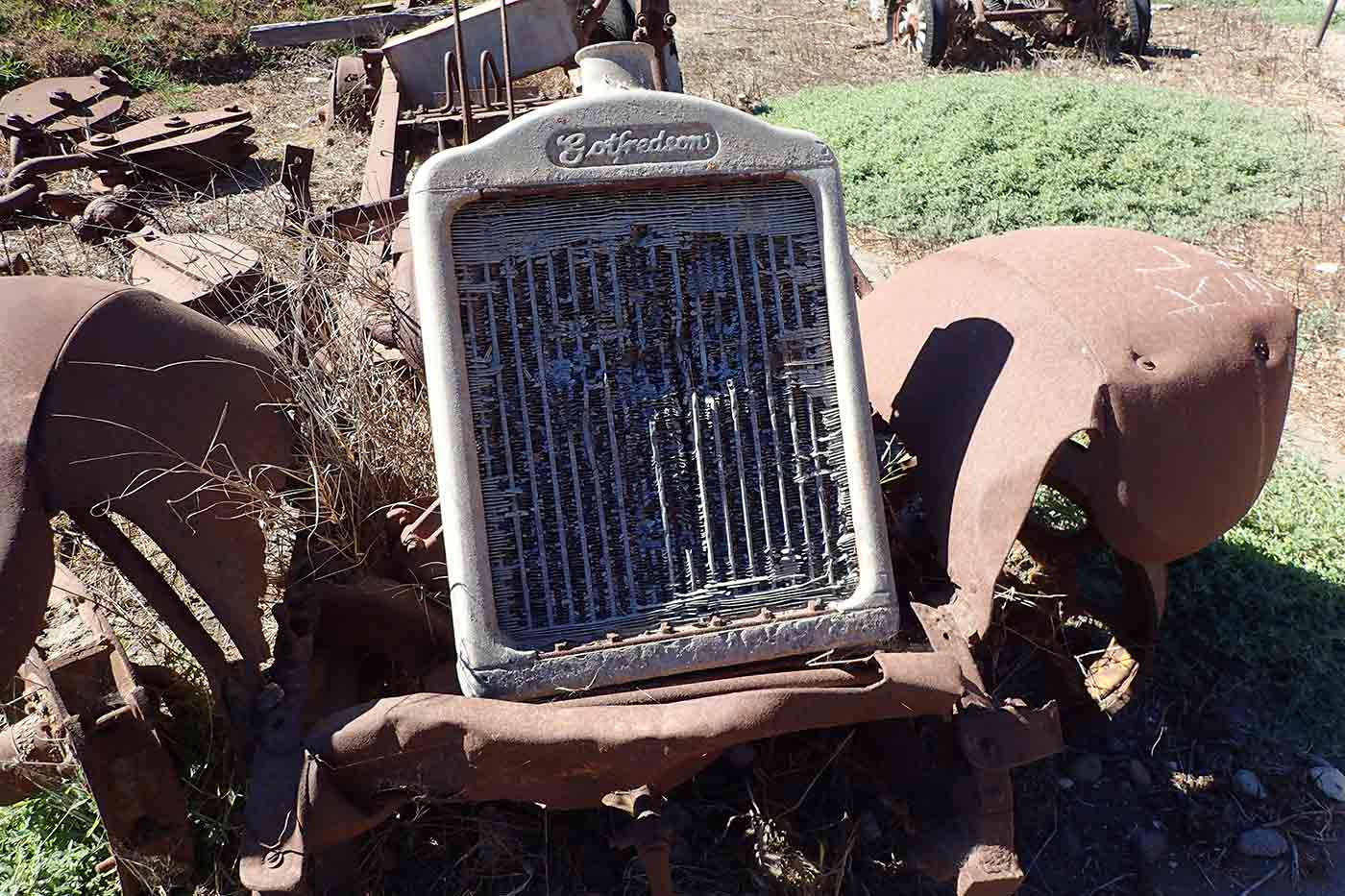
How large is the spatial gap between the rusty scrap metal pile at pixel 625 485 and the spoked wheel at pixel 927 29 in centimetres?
854

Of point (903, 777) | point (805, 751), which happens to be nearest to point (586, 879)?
point (805, 751)

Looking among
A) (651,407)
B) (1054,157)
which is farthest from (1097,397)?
(1054,157)

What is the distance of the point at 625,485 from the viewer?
236cm

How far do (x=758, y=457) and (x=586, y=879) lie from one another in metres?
1.10

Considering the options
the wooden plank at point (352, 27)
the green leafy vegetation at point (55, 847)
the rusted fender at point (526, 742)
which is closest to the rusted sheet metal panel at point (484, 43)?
the wooden plank at point (352, 27)

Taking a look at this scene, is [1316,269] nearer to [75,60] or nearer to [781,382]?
[781,382]

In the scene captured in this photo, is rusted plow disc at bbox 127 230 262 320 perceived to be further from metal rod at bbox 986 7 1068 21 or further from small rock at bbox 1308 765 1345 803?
metal rod at bbox 986 7 1068 21

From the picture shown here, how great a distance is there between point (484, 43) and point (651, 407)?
4.65m

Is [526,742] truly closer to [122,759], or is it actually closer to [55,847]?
[122,759]

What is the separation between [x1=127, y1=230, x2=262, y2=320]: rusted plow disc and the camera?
11.2ft

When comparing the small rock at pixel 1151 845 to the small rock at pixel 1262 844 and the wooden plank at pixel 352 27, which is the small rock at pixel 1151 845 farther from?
the wooden plank at pixel 352 27

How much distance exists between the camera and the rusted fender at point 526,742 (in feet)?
6.36

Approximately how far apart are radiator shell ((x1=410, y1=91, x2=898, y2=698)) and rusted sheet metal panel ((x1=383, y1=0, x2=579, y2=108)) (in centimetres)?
420

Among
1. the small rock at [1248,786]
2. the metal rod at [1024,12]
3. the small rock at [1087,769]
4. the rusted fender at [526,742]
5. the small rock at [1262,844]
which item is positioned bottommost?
the small rock at [1262,844]
